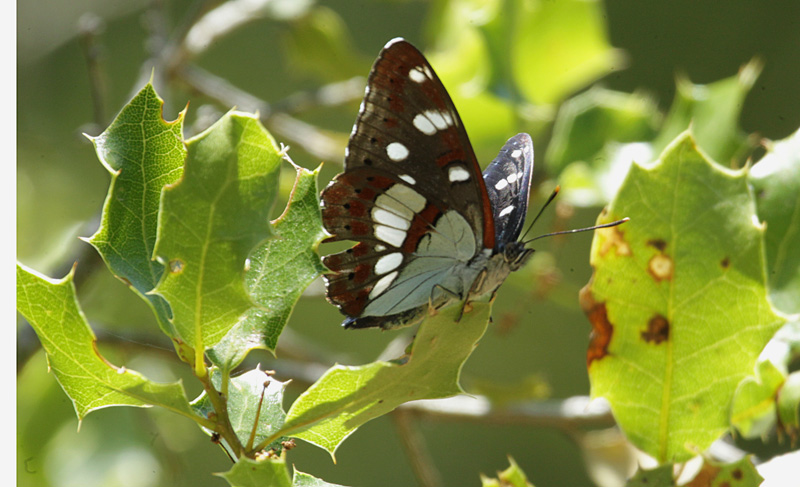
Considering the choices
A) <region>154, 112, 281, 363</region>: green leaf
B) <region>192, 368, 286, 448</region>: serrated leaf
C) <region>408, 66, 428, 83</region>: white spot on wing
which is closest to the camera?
<region>154, 112, 281, 363</region>: green leaf

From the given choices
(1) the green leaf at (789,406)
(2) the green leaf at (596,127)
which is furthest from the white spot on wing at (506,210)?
(2) the green leaf at (596,127)

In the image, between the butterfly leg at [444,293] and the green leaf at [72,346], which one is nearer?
the green leaf at [72,346]

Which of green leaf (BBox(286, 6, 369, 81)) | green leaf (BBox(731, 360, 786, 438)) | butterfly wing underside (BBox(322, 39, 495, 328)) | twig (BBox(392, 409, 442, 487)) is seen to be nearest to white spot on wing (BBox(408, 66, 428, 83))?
butterfly wing underside (BBox(322, 39, 495, 328))

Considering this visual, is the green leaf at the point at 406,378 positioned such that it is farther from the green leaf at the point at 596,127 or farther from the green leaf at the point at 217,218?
the green leaf at the point at 596,127

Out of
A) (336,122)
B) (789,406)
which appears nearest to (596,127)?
(789,406)

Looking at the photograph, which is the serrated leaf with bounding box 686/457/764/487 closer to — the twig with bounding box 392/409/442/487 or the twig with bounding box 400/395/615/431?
the twig with bounding box 400/395/615/431

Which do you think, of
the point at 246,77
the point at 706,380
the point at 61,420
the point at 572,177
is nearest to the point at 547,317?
the point at 246,77
